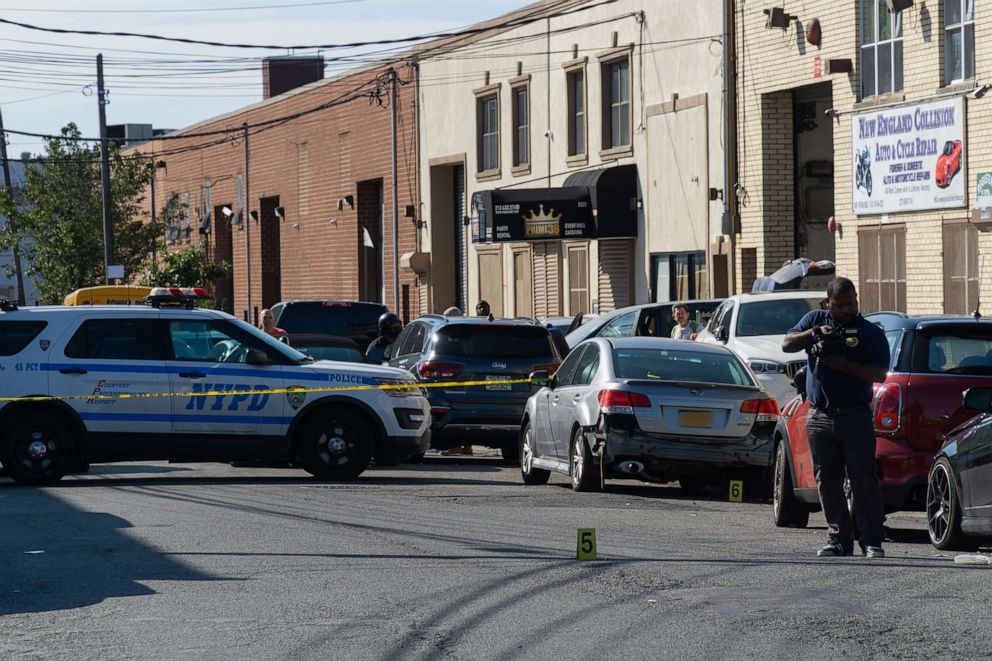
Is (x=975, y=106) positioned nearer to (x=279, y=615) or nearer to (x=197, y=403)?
(x=197, y=403)

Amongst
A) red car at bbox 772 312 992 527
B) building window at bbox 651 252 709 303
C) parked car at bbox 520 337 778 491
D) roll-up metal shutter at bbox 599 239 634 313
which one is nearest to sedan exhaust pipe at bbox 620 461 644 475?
parked car at bbox 520 337 778 491

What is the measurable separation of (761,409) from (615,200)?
17.0 m

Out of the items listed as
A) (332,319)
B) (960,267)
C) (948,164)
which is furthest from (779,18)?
(332,319)

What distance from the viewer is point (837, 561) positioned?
10328 millimetres

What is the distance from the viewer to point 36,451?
16.3 meters

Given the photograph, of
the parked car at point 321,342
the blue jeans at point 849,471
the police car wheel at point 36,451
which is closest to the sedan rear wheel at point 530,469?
the police car wheel at point 36,451

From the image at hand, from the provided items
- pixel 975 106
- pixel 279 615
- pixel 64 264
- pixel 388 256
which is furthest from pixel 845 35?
pixel 64 264

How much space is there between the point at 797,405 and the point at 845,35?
13746 mm

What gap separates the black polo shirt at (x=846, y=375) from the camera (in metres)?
10.6

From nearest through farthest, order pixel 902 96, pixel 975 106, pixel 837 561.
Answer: pixel 837 561 → pixel 975 106 → pixel 902 96

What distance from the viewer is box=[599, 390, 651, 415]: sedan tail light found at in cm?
1485

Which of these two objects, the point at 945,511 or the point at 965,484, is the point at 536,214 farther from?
the point at 965,484

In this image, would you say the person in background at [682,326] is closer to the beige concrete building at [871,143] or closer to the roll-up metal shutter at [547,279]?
the beige concrete building at [871,143]

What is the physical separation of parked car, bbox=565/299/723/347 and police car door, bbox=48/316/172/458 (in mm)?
7677
